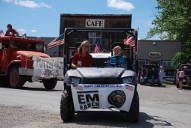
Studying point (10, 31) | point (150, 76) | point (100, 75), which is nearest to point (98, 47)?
point (100, 75)

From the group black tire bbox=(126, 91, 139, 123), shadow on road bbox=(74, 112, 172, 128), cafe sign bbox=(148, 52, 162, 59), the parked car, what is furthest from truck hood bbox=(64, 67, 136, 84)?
cafe sign bbox=(148, 52, 162, 59)

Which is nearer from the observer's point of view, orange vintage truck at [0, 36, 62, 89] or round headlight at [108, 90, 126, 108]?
round headlight at [108, 90, 126, 108]

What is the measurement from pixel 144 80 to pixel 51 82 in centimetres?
1294

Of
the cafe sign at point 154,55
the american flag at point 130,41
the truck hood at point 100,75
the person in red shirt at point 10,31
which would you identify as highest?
the person in red shirt at point 10,31

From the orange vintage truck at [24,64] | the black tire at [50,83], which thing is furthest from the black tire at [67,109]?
the black tire at [50,83]

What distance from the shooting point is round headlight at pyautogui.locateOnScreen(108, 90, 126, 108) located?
28.8 ft

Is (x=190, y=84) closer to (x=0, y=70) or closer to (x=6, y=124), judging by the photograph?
(x=0, y=70)

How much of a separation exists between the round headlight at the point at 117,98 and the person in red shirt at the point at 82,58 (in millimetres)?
1379

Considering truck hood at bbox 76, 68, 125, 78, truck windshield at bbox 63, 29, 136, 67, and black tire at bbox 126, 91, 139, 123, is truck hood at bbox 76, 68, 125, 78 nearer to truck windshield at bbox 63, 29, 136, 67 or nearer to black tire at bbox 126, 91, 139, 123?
black tire at bbox 126, 91, 139, 123

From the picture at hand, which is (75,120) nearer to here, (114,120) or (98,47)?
Answer: (114,120)

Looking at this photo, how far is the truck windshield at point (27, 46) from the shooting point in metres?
19.8

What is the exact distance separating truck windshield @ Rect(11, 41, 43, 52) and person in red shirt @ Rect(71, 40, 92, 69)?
10.3 m

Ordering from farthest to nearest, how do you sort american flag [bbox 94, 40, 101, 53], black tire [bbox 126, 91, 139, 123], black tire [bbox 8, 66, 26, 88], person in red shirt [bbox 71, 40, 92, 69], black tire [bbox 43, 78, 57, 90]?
black tire [bbox 43, 78, 57, 90], black tire [bbox 8, 66, 26, 88], american flag [bbox 94, 40, 101, 53], person in red shirt [bbox 71, 40, 92, 69], black tire [bbox 126, 91, 139, 123]

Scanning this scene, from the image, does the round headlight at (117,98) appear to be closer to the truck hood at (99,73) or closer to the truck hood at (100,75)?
the truck hood at (100,75)
